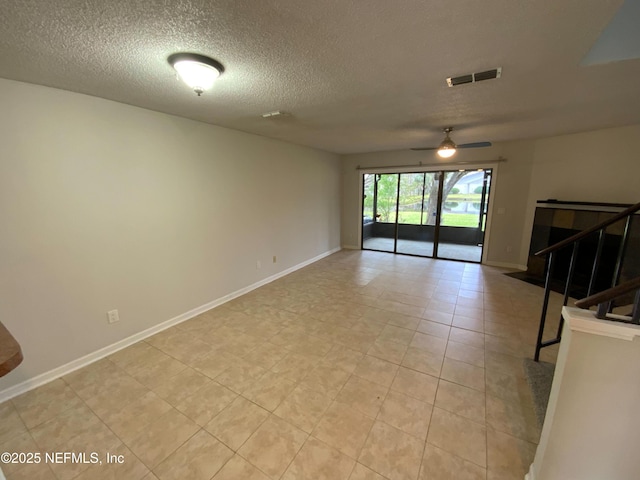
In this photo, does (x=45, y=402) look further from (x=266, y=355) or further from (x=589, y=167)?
(x=589, y=167)

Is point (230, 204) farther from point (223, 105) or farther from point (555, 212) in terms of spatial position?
point (555, 212)

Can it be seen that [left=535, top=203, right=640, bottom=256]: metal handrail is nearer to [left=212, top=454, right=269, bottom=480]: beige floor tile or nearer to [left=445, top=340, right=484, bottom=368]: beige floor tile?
[left=445, top=340, right=484, bottom=368]: beige floor tile

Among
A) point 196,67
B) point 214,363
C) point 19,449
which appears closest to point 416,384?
point 214,363

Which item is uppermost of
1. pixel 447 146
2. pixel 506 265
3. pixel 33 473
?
pixel 447 146

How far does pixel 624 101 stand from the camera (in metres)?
2.48

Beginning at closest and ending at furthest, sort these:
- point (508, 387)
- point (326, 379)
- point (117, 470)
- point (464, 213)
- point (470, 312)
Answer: point (117, 470) < point (508, 387) < point (326, 379) < point (470, 312) < point (464, 213)

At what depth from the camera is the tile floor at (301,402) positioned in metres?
1.46

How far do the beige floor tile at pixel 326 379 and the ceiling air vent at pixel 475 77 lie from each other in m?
2.49

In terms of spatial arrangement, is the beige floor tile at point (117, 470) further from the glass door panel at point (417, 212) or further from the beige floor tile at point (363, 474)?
the glass door panel at point (417, 212)

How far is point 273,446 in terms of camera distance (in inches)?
61.4

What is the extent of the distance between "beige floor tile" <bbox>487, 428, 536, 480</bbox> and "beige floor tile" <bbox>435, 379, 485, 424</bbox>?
5.3 inches

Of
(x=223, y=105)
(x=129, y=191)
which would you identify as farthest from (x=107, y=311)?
(x=223, y=105)

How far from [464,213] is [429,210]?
2.77 feet

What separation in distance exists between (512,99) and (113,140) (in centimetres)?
372
